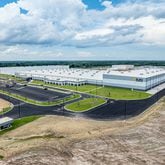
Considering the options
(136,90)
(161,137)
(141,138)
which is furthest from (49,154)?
(136,90)

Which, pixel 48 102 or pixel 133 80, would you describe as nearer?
pixel 48 102

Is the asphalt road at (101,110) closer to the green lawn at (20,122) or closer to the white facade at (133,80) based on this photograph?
the green lawn at (20,122)

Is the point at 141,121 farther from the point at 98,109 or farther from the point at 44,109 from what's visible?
the point at 44,109

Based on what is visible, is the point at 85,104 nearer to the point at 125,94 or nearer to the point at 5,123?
the point at 125,94

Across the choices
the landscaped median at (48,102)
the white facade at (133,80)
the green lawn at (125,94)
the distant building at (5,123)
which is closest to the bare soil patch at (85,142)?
the distant building at (5,123)

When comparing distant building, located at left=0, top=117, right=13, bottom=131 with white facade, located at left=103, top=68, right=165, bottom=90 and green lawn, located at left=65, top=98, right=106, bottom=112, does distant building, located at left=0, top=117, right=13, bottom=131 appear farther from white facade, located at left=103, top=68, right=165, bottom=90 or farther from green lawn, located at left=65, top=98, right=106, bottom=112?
white facade, located at left=103, top=68, right=165, bottom=90

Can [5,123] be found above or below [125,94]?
below

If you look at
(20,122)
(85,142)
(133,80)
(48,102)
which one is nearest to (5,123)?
(20,122)

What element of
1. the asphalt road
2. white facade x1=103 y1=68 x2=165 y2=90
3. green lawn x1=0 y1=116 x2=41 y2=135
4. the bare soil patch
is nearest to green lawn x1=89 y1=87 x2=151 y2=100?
white facade x1=103 y1=68 x2=165 y2=90
